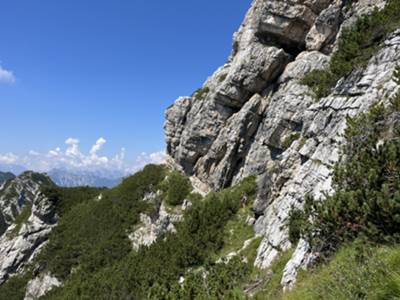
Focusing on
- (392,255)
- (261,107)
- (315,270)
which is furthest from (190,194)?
(392,255)

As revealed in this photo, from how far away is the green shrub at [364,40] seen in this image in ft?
63.9

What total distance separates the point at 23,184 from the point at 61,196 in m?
80.7

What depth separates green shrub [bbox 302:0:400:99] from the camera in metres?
19.5

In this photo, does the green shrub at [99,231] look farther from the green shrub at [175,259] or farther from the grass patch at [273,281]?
the grass patch at [273,281]

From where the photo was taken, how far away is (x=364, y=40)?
22.3m

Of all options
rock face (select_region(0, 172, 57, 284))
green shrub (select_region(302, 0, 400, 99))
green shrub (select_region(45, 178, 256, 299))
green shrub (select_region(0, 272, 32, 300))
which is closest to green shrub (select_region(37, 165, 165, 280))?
green shrub (select_region(45, 178, 256, 299))

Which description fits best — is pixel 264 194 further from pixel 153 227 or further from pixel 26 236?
pixel 26 236

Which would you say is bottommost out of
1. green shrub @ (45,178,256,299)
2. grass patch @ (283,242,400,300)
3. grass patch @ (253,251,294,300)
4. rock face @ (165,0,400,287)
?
grass patch @ (253,251,294,300)

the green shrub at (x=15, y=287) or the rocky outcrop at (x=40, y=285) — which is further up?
the green shrub at (x=15, y=287)

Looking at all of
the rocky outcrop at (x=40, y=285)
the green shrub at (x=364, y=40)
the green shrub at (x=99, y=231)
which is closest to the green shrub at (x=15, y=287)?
the rocky outcrop at (x=40, y=285)

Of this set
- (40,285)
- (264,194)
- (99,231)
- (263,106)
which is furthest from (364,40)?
(40,285)

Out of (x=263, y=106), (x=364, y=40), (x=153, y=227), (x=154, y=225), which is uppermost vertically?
(x=263, y=106)

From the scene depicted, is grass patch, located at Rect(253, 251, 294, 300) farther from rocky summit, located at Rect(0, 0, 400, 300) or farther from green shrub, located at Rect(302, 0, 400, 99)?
green shrub, located at Rect(302, 0, 400, 99)

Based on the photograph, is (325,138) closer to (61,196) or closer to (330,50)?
(330,50)
